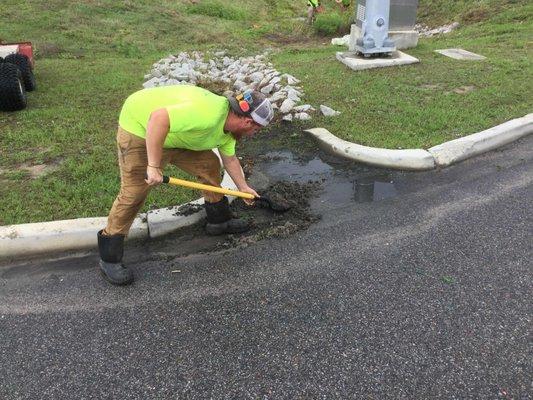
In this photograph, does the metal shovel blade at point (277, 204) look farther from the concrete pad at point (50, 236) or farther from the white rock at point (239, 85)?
the white rock at point (239, 85)

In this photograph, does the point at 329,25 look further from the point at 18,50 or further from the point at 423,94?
the point at 18,50

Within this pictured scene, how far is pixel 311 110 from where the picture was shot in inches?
250

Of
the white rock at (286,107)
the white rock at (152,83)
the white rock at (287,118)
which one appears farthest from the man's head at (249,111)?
the white rock at (152,83)

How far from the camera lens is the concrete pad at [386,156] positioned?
185 inches

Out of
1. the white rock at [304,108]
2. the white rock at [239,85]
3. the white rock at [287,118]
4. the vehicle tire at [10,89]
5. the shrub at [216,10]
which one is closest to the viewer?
the white rock at [287,118]

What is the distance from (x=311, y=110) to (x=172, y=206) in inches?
121

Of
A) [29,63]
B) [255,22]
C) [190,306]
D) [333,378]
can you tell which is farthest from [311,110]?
[255,22]

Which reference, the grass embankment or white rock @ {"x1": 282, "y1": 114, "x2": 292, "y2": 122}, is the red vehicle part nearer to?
the grass embankment

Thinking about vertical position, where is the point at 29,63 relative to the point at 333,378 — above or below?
above

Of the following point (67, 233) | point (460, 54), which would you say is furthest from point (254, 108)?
point (460, 54)

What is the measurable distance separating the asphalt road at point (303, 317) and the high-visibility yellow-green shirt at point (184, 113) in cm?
96

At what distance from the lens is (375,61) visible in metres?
8.41

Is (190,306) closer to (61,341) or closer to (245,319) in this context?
(245,319)

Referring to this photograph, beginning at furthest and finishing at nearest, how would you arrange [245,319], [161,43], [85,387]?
[161,43], [245,319], [85,387]
